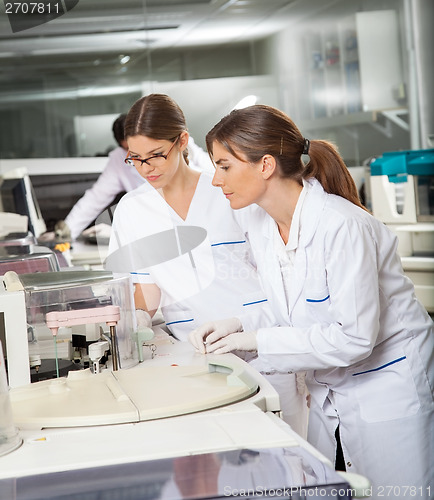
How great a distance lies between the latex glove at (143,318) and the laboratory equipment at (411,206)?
1347mm

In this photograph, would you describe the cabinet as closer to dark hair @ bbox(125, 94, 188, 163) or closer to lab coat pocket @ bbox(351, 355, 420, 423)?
dark hair @ bbox(125, 94, 188, 163)

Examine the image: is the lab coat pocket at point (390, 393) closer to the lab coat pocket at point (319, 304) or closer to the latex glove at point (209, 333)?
the lab coat pocket at point (319, 304)

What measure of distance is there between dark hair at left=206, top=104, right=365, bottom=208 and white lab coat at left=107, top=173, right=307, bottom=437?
1.16ft

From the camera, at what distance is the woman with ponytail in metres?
1.29

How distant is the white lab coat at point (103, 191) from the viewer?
270cm

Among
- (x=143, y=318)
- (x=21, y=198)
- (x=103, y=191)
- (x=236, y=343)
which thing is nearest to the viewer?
(x=236, y=343)

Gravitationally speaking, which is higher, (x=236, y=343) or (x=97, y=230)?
(x=97, y=230)

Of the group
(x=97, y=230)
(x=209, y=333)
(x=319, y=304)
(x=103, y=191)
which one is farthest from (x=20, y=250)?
(x=319, y=304)

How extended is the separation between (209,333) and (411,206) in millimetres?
1597

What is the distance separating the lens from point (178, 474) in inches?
33.4

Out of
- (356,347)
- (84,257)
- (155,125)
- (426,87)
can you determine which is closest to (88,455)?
(356,347)

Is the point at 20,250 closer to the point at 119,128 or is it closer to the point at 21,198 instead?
the point at 21,198

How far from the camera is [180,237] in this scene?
6.02 ft

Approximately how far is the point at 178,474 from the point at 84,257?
6.41 feet
